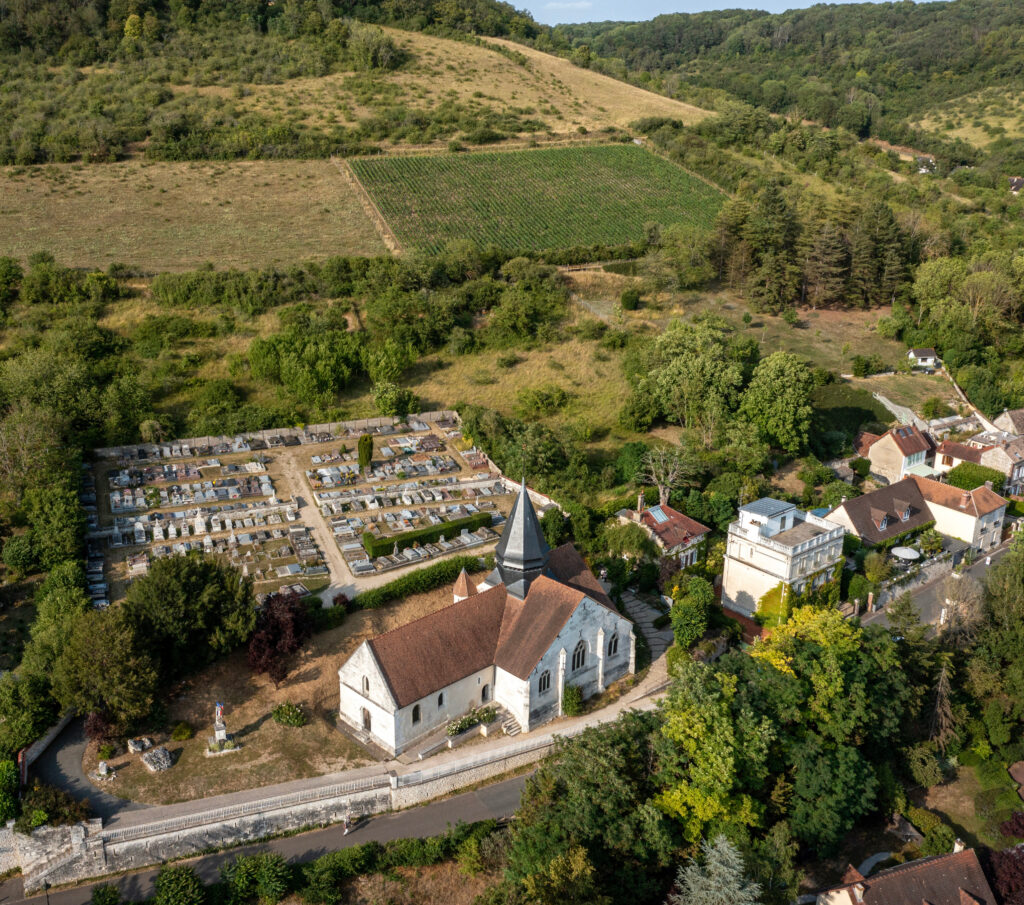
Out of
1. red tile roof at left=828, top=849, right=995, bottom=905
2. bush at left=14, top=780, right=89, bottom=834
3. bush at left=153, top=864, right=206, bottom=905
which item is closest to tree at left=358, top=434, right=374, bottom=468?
bush at left=14, top=780, right=89, bottom=834

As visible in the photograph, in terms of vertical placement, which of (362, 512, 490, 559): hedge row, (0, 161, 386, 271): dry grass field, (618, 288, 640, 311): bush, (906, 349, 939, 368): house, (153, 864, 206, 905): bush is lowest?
(153, 864, 206, 905): bush

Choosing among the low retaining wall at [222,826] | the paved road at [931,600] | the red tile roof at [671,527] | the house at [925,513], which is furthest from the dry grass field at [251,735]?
the house at [925,513]

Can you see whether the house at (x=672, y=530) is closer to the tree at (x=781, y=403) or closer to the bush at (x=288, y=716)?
the tree at (x=781, y=403)

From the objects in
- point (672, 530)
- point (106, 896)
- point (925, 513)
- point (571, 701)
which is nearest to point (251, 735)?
point (106, 896)

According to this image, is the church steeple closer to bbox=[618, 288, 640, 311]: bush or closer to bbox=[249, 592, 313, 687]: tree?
bbox=[249, 592, 313, 687]: tree

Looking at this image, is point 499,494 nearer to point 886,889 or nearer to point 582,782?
point 582,782

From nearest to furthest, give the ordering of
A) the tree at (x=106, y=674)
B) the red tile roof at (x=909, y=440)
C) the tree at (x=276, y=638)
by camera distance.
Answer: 1. the tree at (x=106, y=674)
2. the tree at (x=276, y=638)
3. the red tile roof at (x=909, y=440)

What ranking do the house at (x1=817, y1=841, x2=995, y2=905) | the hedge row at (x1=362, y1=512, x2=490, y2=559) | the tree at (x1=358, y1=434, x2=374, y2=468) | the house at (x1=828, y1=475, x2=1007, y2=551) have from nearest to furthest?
the house at (x1=817, y1=841, x2=995, y2=905) < the hedge row at (x1=362, y1=512, x2=490, y2=559) < the house at (x1=828, y1=475, x2=1007, y2=551) < the tree at (x1=358, y1=434, x2=374, y2=468)
